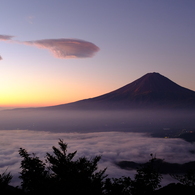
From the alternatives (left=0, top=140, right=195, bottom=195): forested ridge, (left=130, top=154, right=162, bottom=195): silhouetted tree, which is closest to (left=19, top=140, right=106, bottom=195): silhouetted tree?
(left=0, top=140, right=195, bottom=195): forested ridge

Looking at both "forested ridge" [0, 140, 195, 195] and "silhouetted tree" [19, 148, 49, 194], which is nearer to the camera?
"forested ridge" [0, 140, 195, 195]

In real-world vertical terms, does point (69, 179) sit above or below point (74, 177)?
below

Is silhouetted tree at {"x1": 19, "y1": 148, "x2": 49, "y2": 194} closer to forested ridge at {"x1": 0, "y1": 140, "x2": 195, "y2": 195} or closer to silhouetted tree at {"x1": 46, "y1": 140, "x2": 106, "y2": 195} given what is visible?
forested ridge at {"x1": 0, "y1": 140, "x2": 195, "y2": 195}

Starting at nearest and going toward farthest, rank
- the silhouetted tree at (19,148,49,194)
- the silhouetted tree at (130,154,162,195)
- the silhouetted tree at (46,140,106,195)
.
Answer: the silhouetted tree at (46,140,106,195) < the silhouetted tree at (19,148,49,194) < the silhouetted tree at (130,154,162,195)

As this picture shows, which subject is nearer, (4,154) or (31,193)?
(31,193)

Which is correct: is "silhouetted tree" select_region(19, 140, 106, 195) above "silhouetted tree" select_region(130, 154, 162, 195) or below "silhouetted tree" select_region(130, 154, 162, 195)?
above

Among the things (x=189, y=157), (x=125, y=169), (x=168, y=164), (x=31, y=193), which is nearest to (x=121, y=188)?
(x=31, y=193)

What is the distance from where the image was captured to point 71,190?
16203 millimetres

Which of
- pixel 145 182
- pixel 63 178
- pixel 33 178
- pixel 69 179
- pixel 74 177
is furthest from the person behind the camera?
pixel 145 182

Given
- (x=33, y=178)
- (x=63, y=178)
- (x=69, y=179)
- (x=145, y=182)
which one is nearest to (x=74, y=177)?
(x=69, y=179)

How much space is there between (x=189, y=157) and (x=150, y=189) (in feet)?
619

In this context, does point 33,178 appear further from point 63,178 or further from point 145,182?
point 145,182

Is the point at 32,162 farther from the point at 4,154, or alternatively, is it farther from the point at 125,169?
the point at 4,154

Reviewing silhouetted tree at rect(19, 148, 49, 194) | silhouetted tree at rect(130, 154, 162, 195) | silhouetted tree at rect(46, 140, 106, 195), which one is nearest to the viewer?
silhouetted tree at rect(46, 140, 106, 195)
